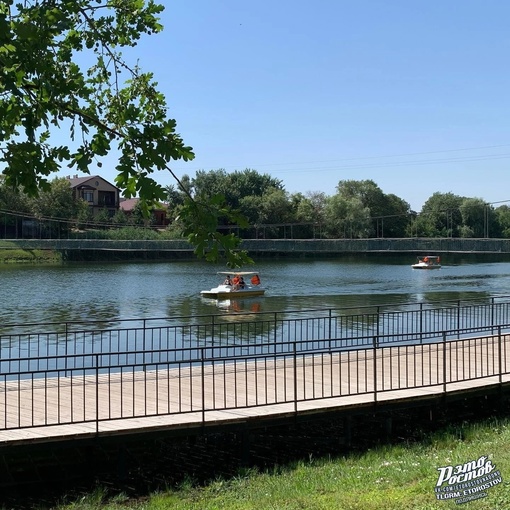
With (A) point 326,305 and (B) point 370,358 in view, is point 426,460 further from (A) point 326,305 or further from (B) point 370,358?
(A) point 326,305

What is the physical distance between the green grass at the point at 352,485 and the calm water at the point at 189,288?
2897cm

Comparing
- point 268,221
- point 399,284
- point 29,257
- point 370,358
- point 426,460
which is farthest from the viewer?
point 268,221

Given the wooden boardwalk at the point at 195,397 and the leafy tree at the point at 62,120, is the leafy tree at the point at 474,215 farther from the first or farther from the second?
the leafy tree at the point at 62,120

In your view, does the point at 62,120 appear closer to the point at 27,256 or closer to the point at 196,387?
the point at 196,387

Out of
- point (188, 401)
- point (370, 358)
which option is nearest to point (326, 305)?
point (370, 358)

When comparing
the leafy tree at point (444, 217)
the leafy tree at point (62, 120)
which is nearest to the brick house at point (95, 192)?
the leafy tree at point (444, 217)

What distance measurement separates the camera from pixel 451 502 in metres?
8.12

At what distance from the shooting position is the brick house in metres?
129

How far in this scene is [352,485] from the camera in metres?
9.74

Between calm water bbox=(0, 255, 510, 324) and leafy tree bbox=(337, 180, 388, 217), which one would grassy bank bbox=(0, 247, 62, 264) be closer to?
calm water bbox=(0, 255, 510, 324)

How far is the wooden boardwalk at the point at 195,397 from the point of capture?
1119 cm

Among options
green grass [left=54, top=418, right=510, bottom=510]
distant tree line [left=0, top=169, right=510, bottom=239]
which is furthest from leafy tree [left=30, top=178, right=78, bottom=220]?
green grass [left=54, top=418, right=510, bottom=510]

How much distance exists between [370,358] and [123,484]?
7389 mm

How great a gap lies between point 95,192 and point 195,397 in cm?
12175
